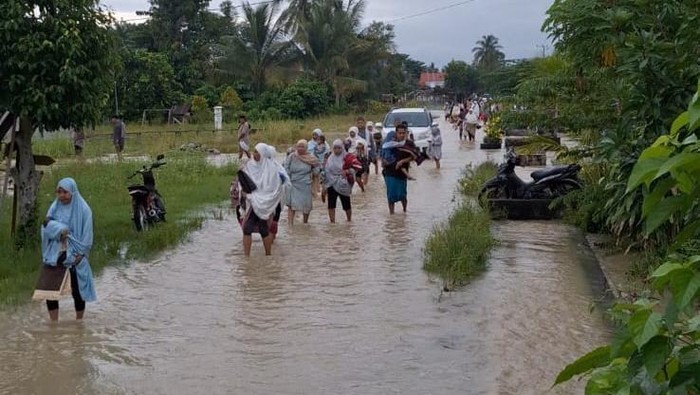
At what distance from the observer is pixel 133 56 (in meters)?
43.8

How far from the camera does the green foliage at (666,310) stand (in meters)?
1.91

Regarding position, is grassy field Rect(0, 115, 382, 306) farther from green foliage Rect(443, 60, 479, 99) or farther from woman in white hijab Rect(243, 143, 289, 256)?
green foliage Rect(443, 60, 479, 99)

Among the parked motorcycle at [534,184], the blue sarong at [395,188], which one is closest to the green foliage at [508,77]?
the parked motorcycle at [534,184]

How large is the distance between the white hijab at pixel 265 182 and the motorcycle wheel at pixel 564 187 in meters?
4.53

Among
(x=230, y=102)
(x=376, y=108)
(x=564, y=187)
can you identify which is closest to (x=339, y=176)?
(x=564, y=187)

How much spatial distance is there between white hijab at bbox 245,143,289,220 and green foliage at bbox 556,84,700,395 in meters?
9.35

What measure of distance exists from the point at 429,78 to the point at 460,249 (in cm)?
12344

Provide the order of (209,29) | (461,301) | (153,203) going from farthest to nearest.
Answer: (209,29), (153,203), (461,301)

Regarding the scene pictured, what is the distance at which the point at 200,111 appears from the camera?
4481 cm

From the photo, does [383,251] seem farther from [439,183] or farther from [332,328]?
[439,183]

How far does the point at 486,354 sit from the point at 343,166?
749 cm

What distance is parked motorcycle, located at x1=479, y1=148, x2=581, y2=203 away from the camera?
13875mm

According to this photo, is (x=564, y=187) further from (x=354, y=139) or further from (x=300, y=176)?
(x=354, y=139)

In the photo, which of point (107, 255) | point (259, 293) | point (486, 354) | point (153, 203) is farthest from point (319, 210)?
point (486, 354)
